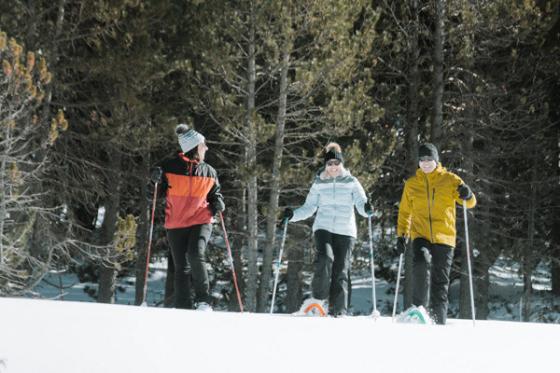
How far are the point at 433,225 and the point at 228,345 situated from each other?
4.09 m

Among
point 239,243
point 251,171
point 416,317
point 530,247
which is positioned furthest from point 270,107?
point 416,317

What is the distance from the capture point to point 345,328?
6.46 m

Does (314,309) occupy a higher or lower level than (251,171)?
lower

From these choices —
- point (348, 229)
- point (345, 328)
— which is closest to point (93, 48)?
point (348, 229)

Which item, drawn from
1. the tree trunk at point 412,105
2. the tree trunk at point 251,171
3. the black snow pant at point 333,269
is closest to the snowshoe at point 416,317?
the black snow pant at point 333,269

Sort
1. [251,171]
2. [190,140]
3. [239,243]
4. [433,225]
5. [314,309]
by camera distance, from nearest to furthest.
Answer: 1. [314,309]
2. [190,140]
3. [433,225]
4. [251,171]
5. [239,243]

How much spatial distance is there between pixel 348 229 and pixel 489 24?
8.14 metres

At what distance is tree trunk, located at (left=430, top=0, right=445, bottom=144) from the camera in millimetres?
16188

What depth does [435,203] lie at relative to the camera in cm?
904

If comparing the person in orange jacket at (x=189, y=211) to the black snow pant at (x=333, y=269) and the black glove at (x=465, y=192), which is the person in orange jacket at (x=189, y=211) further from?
the black glove at (x=465, y=192)

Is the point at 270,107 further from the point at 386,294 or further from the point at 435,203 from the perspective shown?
the point at 435,203

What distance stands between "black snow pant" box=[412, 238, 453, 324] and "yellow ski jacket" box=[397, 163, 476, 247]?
9cm

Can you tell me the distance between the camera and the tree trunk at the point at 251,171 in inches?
578

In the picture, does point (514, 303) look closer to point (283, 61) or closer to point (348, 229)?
point (283, 61)
